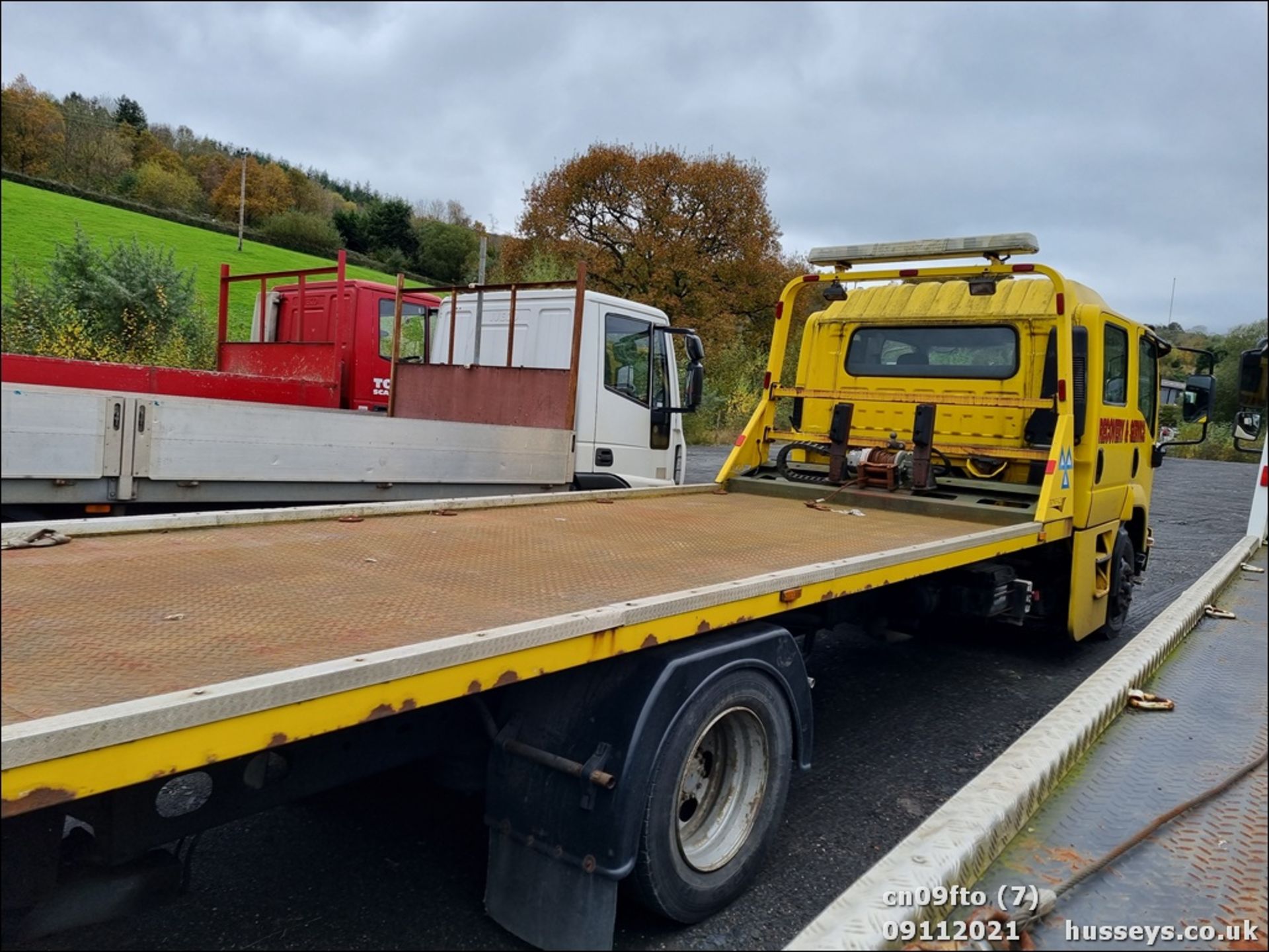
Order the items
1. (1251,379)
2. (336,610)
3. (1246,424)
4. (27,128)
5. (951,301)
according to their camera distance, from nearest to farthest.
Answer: (27,128) → (336,610) → (1251,379) → (1246,424) → (951,301)

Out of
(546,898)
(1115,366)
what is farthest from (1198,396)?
(546,898)

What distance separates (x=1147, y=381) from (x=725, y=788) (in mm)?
5503

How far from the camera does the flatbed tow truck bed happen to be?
158cm

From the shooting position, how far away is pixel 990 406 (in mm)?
5738

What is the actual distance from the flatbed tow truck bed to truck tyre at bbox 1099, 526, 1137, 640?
7.56ft

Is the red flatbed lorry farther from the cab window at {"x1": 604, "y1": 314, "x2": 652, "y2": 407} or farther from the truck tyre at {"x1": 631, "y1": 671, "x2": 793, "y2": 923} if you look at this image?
the truck tyre at {"x1": 631, "y1": 671, "x2": 793, "y2": 923}

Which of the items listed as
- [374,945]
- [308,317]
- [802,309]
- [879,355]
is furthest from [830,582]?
[802,309]

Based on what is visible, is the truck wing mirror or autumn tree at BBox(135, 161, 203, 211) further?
autumn tree at BBox(135, 161, 203, 211)

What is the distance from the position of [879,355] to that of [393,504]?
147 inches

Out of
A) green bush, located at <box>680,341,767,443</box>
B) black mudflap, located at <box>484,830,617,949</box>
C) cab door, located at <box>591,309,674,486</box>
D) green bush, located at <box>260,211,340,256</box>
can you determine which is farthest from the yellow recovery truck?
green bush, located at <box>680,341,767,443</box>

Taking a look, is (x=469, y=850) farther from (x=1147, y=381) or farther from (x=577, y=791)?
(x=1147, y=381)

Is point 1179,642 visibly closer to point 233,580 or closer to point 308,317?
point 233,580

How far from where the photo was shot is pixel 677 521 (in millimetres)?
4645

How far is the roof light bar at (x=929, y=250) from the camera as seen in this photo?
5.21 meters
